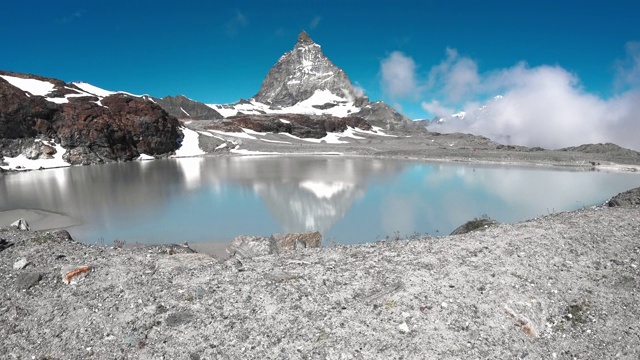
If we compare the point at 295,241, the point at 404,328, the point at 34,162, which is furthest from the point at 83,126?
the point at 404,328

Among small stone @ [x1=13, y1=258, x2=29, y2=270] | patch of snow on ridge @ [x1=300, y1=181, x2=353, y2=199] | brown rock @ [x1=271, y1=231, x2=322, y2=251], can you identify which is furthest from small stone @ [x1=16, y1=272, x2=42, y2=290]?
patch of snow on ridge @ [x1=300, y1=181, x2=353, y2=199]

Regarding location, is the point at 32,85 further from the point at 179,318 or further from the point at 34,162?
the point at 179,318

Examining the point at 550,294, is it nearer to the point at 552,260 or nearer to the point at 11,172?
the point at 552,260

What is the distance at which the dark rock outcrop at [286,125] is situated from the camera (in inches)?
3588

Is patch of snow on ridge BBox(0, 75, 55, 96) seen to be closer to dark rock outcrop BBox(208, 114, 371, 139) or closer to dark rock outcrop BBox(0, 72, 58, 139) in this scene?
dark rock outcrop BBox(0, 72, 58, 139)

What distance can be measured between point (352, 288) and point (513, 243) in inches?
164

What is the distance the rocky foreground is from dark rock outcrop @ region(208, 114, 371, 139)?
8193 cm

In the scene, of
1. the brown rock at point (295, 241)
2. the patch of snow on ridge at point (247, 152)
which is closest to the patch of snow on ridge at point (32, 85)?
the patch of snow on ridge at point (247, 152)

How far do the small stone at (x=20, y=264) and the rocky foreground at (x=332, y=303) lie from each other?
0.11ft

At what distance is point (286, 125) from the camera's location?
3925 inches

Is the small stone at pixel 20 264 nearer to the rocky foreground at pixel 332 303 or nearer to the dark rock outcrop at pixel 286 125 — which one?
the rocky foreground at pixel 332 303

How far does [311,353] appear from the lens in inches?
200

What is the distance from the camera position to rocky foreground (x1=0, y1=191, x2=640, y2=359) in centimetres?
526

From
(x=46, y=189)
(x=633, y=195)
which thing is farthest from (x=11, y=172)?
(x=633, y=195)
